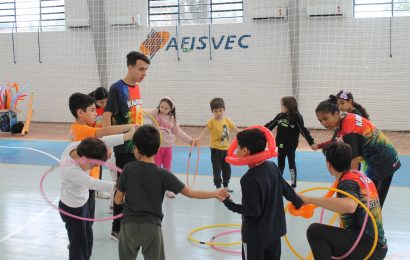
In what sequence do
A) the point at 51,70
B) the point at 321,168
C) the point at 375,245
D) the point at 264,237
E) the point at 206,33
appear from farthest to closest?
the point at 51,70
the point at 206,33
the point at 321,168
the point at 375,245
the point at 264,237

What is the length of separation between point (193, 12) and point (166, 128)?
23.5 feet

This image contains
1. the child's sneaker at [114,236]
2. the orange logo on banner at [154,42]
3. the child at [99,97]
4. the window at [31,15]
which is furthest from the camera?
the window at [31,15]

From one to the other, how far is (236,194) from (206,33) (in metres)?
6.93

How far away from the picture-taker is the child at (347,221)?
9.30 ft

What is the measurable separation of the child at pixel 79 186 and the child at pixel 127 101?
74 cm

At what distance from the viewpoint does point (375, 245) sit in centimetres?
285

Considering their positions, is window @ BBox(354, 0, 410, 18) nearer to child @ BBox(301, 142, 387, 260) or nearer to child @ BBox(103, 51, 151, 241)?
child @ BBox(103, 51, 151, 241)

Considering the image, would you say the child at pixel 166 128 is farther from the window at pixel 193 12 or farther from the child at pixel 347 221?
the window at pixel 193 12

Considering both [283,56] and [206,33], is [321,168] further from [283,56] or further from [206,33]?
[206,33]

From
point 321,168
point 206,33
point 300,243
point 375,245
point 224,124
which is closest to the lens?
point 375,245

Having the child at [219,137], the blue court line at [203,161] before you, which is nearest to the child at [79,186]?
the child at [219,137]

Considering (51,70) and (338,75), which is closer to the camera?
(338,75)

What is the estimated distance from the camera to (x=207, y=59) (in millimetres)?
11727

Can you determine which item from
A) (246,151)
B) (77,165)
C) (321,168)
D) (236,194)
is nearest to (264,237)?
(246,151)
